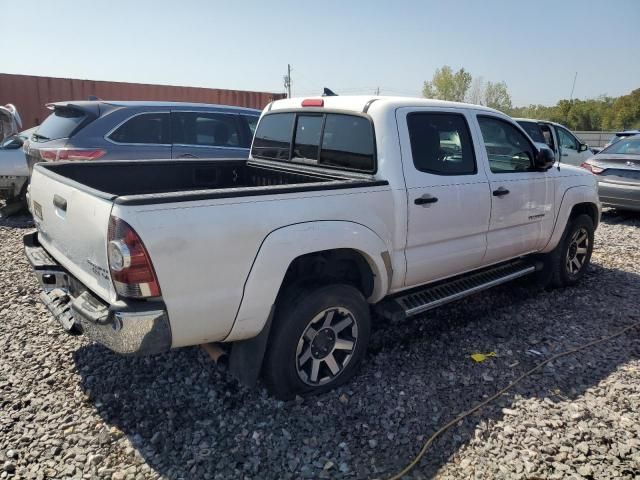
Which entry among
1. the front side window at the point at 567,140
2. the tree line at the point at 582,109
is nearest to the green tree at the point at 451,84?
the tree line at the point at 582,109

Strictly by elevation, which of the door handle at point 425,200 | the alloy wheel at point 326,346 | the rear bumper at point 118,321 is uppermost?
the door handle at point 425,200

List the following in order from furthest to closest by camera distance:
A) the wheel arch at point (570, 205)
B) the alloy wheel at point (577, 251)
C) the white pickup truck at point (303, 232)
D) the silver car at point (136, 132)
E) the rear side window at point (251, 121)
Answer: the rear side window at point (251, 121)
the silver car at point (136, 132)
the alloy wheel at point (577, 251)
the wheel arch at point (570, 205)
the white pickup truck at point (303, 232)

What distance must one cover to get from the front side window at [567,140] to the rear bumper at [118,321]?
10.6 metres

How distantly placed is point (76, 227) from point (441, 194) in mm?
2412

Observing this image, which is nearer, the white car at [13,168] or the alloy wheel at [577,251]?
the alloy wheel at [577,251]

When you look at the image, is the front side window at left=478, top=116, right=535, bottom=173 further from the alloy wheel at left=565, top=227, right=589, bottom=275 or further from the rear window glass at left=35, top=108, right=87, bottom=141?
the rear window glass at left=35, top=108, right=87, bottom=141

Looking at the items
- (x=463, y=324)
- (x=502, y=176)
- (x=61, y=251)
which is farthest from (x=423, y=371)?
(x=61, y=251)

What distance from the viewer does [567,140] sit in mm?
10664

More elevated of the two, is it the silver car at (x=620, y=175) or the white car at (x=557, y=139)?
the white car at (x=557, y=139)

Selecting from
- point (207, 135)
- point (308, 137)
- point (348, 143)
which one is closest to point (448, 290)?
point (348, 143)

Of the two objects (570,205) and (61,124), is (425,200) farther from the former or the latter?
(61,124)

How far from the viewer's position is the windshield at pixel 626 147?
27.9 ft

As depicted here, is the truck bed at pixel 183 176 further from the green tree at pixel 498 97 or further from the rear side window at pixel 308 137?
the green tree at pixel 498 97

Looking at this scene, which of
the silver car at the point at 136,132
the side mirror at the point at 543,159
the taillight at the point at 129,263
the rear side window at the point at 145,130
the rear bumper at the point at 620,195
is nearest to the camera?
the taillight at the point at 129,263
